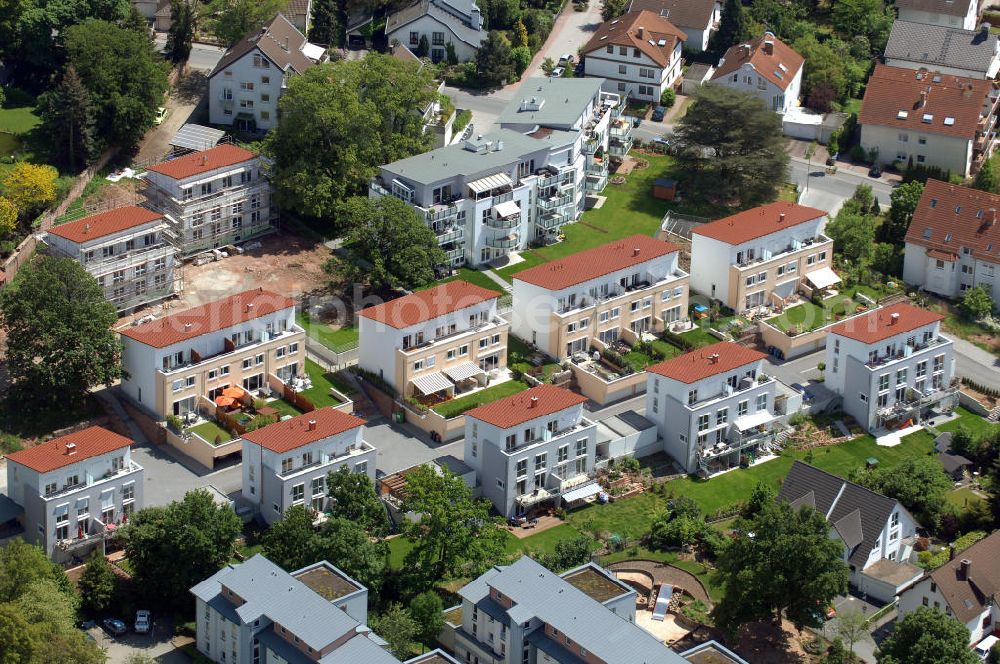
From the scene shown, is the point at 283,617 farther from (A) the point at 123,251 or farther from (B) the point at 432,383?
(A) the point at 123,251

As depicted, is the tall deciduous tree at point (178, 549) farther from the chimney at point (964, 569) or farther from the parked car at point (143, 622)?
the chimney at point (964, 569)

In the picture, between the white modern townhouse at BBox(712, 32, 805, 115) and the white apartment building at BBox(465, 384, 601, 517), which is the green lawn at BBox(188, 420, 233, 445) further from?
the white modern townhouse at BBox(712, 32, 805, 115)

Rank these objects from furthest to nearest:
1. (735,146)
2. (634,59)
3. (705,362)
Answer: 1. (634,59)
2. (735,146)
3. (705,362)

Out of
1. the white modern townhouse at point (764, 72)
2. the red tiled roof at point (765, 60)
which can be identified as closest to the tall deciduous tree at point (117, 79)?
the white modern townhouse at point (764, 72)

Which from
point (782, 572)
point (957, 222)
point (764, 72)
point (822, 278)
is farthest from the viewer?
point (764, 72)

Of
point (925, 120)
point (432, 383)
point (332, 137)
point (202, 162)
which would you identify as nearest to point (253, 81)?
point (332, 137)

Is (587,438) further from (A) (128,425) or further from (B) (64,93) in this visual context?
(B) (64,93)
